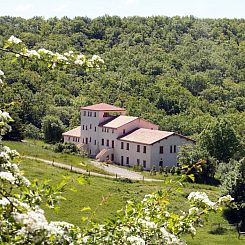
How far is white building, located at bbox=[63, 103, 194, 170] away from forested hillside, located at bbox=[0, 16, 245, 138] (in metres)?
7.87

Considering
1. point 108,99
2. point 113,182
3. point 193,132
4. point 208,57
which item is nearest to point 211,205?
point 113,182

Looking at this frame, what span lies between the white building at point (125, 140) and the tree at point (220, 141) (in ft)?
11.5

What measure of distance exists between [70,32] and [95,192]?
12935 centimetres

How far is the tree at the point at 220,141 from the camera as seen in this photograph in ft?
229

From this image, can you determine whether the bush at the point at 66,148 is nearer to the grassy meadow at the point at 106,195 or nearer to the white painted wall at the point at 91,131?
the white painted wall at the point at 91,131

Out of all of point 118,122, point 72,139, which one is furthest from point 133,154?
point 72,139

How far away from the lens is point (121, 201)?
163ft

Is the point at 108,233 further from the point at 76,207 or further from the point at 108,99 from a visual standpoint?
the point at 108,99

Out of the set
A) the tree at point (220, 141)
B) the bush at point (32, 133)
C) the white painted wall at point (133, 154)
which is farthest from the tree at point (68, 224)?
the bush at point (32, 133)

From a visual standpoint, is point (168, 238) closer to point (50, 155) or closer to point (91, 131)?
point (50, 155)

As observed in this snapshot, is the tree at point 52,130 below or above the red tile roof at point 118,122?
below

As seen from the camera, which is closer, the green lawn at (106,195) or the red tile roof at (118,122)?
the green lawn at (106,195)

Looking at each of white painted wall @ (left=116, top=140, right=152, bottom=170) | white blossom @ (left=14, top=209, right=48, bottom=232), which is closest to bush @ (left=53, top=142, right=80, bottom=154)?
white painted wall @ (left=116, top=140, right=152, bottom=170)

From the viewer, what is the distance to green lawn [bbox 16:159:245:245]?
42.2 metres
